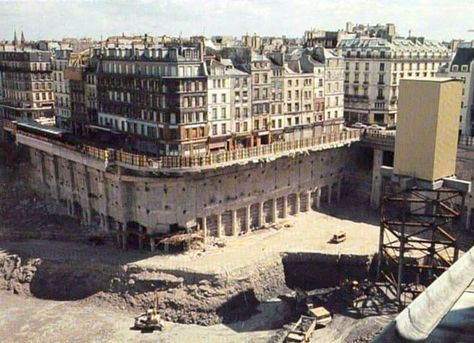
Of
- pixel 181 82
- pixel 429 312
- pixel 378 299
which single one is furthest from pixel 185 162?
pixel 429 312

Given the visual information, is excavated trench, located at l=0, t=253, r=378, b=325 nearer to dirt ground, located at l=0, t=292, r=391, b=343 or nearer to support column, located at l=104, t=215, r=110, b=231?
dirt ground, located at l=0, t=292, r=391, b=343

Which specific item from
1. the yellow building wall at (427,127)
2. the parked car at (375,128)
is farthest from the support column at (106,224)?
the parked car at (375,128)

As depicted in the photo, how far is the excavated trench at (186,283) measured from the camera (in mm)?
58688

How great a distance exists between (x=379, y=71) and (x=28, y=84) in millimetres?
63589

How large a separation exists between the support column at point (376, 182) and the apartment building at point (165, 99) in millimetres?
26700

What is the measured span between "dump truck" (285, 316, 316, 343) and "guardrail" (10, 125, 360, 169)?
21.6 meters

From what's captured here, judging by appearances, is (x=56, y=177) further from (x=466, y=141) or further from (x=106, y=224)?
(x=466, y=141)

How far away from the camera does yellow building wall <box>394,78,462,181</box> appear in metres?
43.8

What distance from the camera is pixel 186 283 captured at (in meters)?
60.2

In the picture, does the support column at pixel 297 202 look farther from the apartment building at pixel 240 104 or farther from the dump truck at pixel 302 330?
the dump truck at pixel 302 330

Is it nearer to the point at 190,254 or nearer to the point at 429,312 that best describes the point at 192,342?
the point at 190,254

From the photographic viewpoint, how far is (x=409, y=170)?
150 feet

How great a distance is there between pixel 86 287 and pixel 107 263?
3.50 meters

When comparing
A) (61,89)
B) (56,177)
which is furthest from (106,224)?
(61,89)
